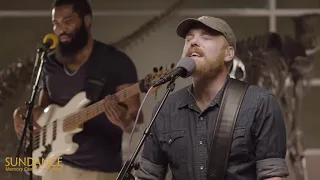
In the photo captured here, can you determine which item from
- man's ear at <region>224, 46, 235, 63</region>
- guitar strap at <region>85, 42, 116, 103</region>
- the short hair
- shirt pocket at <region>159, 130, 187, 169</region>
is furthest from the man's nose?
the short hair

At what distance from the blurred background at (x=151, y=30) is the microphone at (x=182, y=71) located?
4.16ft

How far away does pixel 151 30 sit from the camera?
2863 mm

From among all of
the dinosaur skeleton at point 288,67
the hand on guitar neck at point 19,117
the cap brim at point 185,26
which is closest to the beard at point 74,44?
the hand on guitar neck at point 19,117

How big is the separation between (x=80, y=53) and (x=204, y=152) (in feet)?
5.02

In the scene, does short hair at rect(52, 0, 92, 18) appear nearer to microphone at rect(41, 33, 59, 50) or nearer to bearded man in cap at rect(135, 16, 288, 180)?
microphone at rect(41, 33, 59, 50)

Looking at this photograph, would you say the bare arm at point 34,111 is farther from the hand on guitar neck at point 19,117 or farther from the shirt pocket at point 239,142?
the shirt pocket at point 239,142

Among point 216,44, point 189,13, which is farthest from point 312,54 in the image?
point 216,44

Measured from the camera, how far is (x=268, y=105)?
1.57m

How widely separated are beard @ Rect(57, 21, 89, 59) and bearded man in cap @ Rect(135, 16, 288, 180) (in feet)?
4.20

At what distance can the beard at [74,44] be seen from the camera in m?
2.90

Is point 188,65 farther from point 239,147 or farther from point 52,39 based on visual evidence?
point 52,39

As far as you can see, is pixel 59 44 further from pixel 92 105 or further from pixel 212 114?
pixel 212 114

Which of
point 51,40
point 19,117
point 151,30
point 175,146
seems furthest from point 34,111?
point 175,146

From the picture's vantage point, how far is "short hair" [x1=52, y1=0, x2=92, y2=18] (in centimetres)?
290
